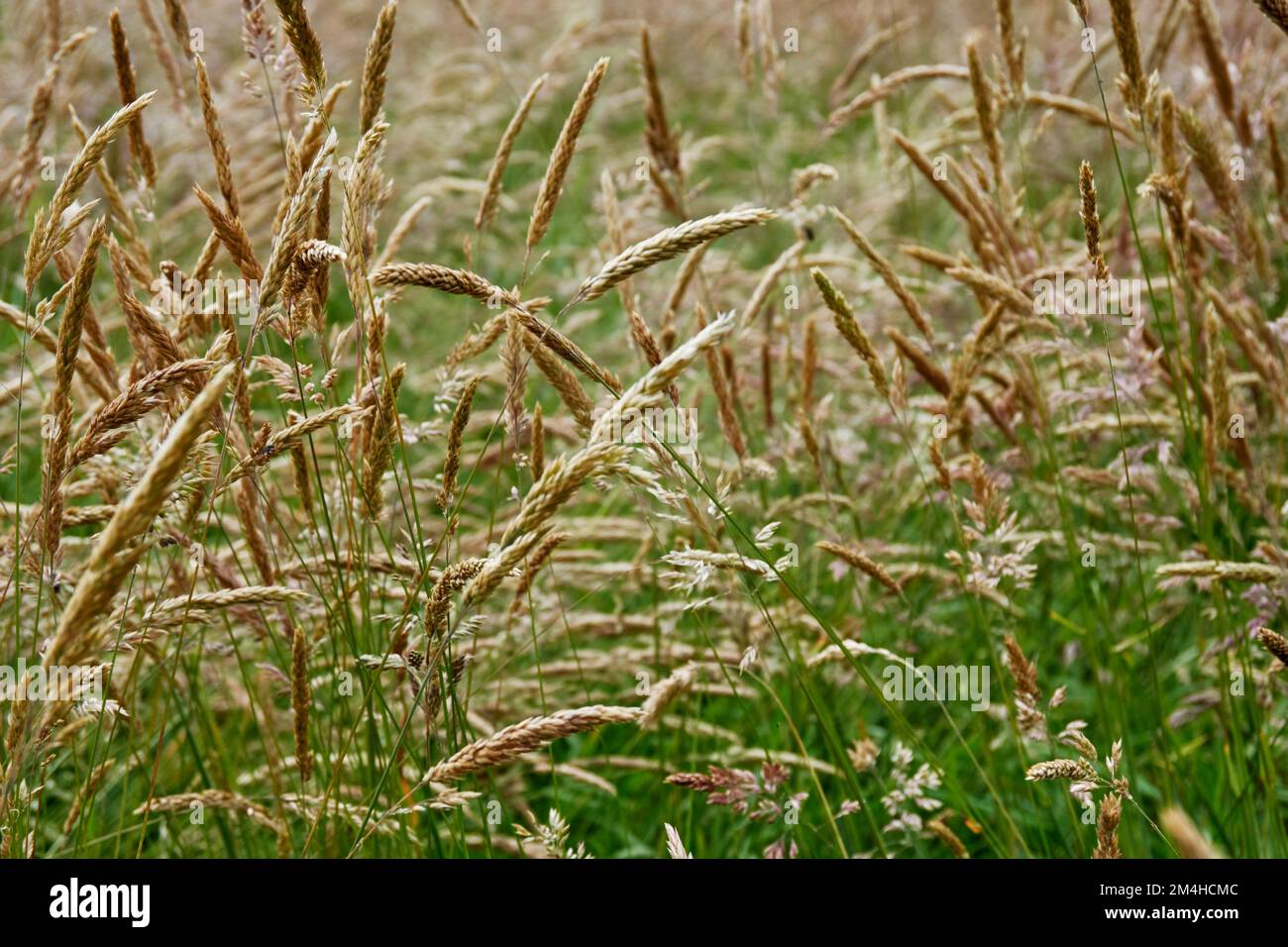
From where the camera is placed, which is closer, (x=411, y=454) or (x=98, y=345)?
(x=98, y=345)

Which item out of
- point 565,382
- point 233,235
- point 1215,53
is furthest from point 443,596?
point 1215,53

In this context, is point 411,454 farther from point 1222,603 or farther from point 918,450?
point 1222,603

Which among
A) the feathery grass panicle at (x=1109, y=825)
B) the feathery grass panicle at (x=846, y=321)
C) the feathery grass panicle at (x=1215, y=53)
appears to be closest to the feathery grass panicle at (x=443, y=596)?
the feathery grass panicle at (x=846, y=321)

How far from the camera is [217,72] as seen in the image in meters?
6.12

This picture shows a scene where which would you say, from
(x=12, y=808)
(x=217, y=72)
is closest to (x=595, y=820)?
(x=12, y=808)

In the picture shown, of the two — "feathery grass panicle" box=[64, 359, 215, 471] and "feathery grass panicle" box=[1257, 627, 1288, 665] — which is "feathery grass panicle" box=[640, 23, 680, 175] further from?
"feathery grass panicle" box=[1257, 627, 1288, 665]

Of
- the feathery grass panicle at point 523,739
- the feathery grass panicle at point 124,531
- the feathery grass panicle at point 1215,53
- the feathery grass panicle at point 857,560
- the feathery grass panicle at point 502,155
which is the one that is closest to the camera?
the feathery grass panicle at point 124,531

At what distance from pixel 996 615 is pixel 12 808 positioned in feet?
6.74

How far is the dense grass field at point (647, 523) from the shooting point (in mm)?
1317

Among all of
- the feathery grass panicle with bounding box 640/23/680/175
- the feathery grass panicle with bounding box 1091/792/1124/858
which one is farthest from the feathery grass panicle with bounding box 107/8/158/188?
the feathery grass panicle with bounding box 1091/792/1124/858

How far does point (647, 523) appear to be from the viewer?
2324 millimetres

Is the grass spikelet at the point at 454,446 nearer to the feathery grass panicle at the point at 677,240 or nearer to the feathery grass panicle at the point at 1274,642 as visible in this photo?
the feathery grass panicle at the point at 677,240

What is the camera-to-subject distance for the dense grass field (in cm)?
132
